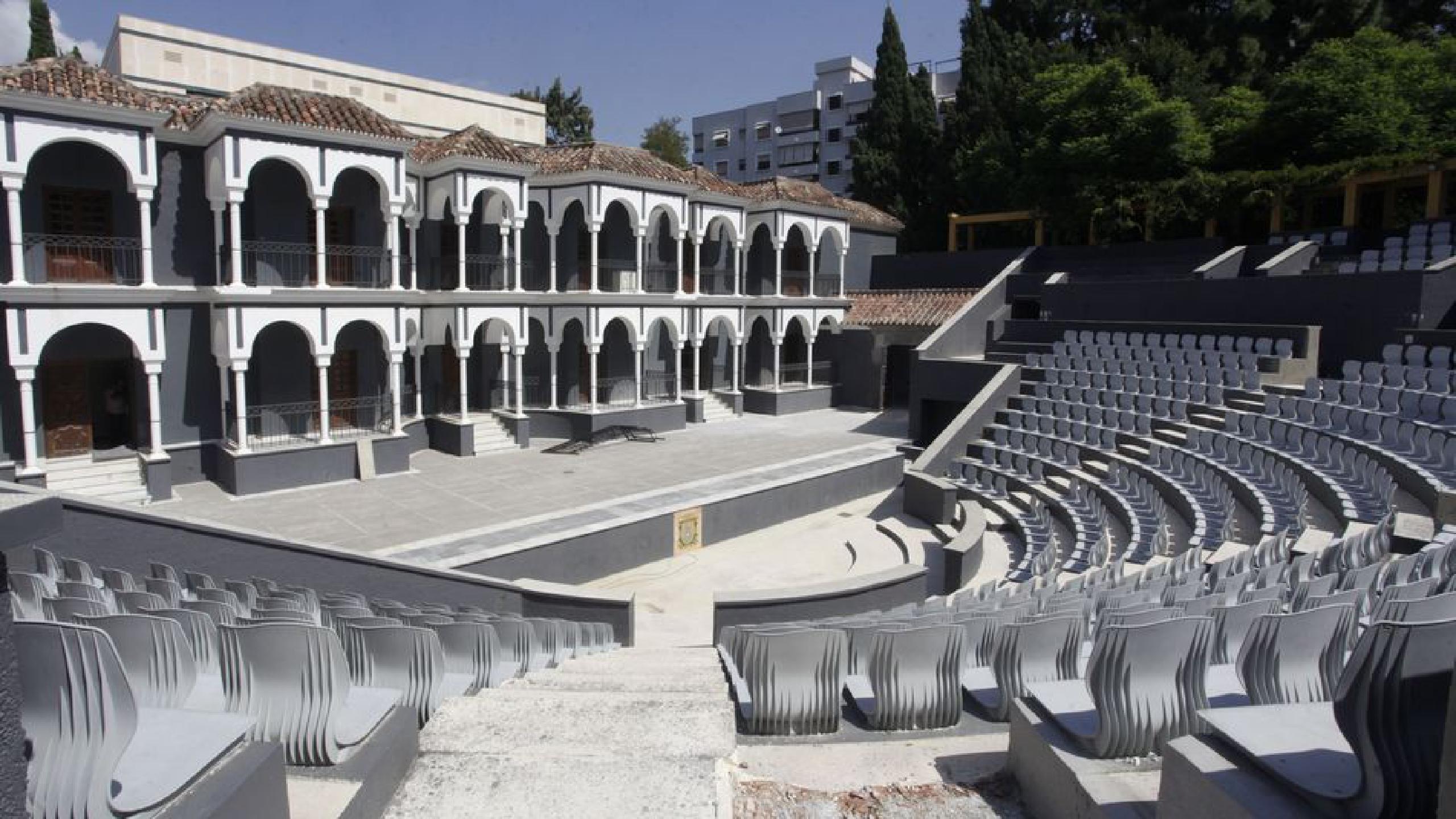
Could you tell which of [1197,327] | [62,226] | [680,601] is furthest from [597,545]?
[1197,327]

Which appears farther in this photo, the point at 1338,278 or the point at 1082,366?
the point at 1082,366

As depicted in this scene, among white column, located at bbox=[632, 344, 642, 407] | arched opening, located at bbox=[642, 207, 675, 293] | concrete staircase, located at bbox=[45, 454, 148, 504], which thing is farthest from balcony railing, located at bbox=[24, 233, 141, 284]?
arched opening, located at bbox=[642, 207, 675, 293]

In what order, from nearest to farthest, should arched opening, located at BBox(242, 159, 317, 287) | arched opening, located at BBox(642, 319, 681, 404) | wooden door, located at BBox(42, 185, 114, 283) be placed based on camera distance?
wooden door, located at BBox(42, 185, 114, 283)
arched opening, located at BBox(242, 159, 317, 287)
arched opening, located at BBox(642, 319, 681, 404)

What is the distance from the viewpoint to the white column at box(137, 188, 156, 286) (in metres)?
18.2

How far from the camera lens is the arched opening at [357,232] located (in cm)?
2288

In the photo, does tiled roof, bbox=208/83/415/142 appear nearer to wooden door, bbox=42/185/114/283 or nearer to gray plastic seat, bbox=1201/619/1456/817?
wooden door, bbox=42/185/114/283

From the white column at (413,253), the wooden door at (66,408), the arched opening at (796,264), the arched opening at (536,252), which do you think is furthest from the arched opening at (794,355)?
the wooden door at (66,408)

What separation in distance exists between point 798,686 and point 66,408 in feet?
67.8

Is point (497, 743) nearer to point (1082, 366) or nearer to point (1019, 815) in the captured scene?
point (1019, 815)

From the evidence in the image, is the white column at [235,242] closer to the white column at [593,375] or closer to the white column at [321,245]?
the white column at [321,245]

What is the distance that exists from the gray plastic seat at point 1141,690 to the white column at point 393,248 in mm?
21267

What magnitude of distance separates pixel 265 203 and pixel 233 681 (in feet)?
66.8

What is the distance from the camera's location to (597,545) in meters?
15.5

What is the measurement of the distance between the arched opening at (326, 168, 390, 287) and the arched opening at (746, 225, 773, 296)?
16047 millimetres
